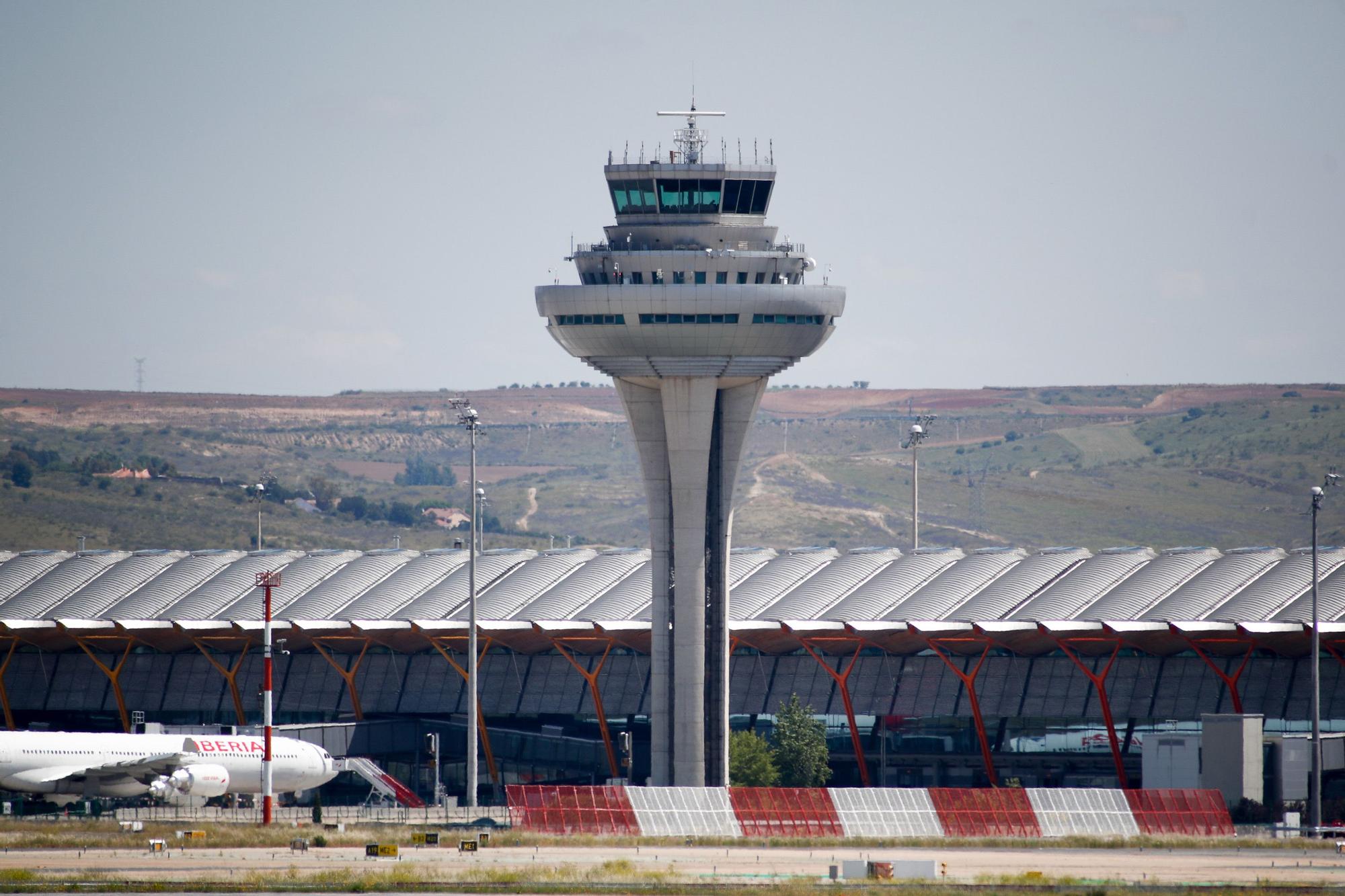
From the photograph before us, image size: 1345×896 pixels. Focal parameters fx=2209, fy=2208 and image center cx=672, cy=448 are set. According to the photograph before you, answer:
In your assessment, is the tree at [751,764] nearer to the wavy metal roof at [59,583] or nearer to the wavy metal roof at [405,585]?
the wavy metal roof at [405,585]

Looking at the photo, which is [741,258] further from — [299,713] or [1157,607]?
[299,713]

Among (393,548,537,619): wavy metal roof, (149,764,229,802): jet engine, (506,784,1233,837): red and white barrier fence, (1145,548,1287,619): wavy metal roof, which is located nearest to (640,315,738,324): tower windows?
(506,784,1233,837): red and white barrier fence

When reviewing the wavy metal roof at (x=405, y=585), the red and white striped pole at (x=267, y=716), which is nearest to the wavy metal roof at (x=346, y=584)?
the wavy metal roof at (x=405, y=585)

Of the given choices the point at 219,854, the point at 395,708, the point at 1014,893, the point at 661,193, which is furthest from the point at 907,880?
the point at 395,708

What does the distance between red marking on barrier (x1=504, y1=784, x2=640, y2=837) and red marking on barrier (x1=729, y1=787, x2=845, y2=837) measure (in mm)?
4244

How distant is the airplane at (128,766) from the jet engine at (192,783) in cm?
3

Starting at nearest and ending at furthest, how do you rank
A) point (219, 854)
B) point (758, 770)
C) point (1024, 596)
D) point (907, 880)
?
1. point (907, 880)
2. point (219, 854)
3. point (758, 770)
4. point (1024, 596)

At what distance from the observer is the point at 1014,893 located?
61.6 m

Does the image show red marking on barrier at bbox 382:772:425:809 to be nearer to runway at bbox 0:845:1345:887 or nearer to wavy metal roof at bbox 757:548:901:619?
wavy metal roof at bbox 757:548:901:619

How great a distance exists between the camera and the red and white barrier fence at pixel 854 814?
3211 inches

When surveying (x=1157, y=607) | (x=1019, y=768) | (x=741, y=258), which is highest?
(x=741, y=258)

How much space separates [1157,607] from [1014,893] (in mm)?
46567

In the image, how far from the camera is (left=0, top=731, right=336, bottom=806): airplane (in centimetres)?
9094

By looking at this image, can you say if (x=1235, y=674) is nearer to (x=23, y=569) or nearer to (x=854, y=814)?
(x=854, y=814)
